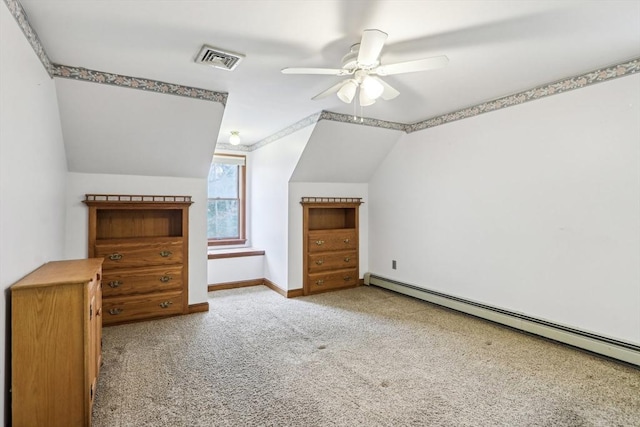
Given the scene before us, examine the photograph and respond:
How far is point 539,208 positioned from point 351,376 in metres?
2.37

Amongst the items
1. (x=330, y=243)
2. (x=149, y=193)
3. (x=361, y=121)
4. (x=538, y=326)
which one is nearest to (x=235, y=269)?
(x=330, y=243)

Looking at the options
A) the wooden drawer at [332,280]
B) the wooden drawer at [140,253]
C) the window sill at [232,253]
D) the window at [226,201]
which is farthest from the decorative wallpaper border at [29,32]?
the wooden drawer at [332,280]

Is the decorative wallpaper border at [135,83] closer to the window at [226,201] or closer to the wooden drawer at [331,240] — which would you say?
the wooden drawer at [331,240]

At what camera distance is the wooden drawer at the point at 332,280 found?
188 inches

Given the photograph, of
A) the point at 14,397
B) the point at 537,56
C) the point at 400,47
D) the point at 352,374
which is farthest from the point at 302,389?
the point at 537,56

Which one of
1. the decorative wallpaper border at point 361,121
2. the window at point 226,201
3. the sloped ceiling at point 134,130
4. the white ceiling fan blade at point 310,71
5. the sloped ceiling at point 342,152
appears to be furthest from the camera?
the window at point 226,201

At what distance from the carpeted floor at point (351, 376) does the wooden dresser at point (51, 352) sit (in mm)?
256

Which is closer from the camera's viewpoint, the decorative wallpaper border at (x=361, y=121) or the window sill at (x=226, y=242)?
the decorative wallpaper border at (x=361, y=121)

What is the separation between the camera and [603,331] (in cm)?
275

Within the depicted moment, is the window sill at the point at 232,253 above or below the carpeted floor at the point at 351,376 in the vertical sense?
above

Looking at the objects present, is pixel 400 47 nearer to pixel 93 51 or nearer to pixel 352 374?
pixel 93 51

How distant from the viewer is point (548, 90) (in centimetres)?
309

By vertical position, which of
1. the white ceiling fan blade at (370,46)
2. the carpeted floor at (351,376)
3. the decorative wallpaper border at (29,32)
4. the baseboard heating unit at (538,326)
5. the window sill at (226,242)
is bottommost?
the carpeted floor at (351,376)

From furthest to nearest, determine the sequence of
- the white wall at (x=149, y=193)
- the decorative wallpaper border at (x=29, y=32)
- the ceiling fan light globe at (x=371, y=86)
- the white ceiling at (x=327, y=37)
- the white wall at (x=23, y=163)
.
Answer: the white wall at (x=149, y=193) < the ceiling fan light globe at (x=371, y=86) < the white ceiling at (x=327, y=37) < the decorative wallpaper border at (x=29, y=32) < the white wall at (x=23, y=163)
